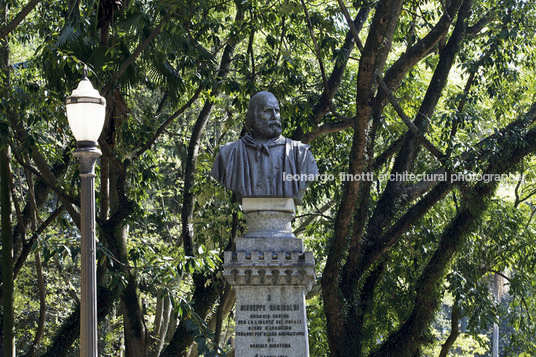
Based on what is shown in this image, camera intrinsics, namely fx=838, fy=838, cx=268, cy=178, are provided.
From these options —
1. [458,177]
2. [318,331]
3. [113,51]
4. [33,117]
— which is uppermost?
[113,51]

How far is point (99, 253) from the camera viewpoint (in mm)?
11297

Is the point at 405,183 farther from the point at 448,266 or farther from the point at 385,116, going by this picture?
the point at 448,266

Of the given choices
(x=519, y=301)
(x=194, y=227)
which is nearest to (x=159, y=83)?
(x=194, y=227)

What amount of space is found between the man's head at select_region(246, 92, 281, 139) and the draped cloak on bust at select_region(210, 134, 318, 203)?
13cm

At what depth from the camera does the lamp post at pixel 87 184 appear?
7.18 m

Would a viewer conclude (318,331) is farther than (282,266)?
Yes

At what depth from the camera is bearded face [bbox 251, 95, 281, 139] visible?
10.3 m

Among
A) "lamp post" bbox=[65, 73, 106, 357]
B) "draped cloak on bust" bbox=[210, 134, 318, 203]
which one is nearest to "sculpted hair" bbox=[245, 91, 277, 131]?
"draped cloak on bust" bbox=[210, 134, 318, 203]

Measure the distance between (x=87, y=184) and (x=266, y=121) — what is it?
3363 millimetres

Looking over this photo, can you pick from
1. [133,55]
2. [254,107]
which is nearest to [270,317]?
[254,107]

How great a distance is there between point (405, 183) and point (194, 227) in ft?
13.4

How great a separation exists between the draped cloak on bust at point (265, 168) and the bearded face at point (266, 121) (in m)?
0.12

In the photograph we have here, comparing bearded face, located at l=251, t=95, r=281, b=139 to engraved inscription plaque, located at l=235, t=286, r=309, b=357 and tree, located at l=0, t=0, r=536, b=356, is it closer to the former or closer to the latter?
tree, located at l=0, t=0, r=536, b=356

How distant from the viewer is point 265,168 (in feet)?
32.8
